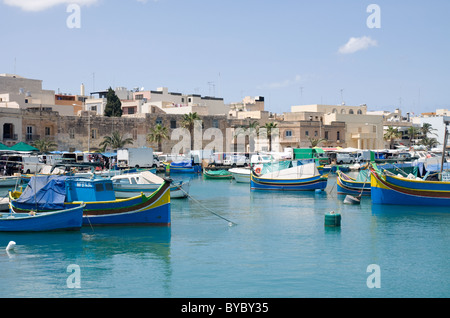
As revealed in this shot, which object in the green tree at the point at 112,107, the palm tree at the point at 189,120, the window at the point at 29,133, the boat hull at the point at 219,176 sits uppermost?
the green tree at the point at 112,107

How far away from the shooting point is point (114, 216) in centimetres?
2522

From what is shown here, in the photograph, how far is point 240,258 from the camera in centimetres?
2038

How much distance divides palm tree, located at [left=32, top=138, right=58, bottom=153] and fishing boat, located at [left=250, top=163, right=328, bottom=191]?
85.4 ft

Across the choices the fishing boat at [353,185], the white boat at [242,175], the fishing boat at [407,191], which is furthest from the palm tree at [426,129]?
the fishing boat at [407,191]

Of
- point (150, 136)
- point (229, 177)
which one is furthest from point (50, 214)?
point (150, 136)

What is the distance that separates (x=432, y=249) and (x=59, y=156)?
41.7 metres


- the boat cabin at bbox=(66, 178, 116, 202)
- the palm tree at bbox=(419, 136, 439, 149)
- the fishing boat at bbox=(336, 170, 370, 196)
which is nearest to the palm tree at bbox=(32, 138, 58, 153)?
the fishing boat at bbox=(336, 170, 370, 196)

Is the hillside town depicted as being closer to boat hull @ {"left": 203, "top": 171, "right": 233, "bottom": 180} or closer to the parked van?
the parked van

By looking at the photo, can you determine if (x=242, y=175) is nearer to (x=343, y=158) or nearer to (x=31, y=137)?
(x=31, y=137)

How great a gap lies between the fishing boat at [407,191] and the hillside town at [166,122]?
38897mm

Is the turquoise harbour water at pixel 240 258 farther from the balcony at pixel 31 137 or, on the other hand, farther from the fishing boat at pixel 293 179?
the balcony at pixel 31 137

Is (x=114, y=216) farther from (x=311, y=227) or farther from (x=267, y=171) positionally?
(x=267, y=171)

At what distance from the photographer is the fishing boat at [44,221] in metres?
23.5
